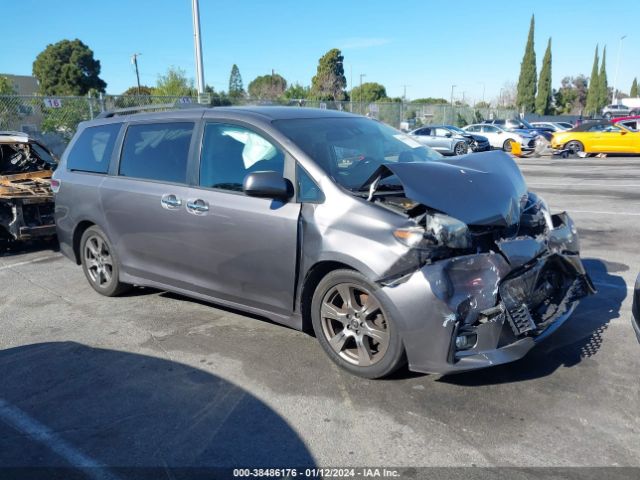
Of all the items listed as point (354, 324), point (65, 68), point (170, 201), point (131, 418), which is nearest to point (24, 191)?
point (170, 201)

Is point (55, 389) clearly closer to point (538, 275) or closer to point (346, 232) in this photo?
point (346, 232)

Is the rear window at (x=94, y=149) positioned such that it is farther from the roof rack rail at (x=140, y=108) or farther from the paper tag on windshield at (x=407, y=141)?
the paper tag on windshield at (x=407, y=141)

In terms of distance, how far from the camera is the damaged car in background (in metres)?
7.62

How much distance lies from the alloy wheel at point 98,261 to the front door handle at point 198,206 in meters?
1.55

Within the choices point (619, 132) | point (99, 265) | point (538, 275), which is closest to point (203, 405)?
point (538, 275)

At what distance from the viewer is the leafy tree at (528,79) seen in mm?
65181

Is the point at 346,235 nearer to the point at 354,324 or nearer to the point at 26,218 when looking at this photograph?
the point at 354,324

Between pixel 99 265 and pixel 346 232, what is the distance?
3301 mm

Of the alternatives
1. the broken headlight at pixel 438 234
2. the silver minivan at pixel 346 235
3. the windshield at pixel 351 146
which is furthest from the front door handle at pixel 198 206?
the broken headlight at pixel 438 234

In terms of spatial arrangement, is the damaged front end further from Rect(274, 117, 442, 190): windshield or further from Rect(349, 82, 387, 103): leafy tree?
Rect(349, 82, 387, 103): leafy tree

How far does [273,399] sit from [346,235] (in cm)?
118

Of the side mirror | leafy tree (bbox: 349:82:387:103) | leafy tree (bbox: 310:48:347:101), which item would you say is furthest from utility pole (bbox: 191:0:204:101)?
leafy tree (bbox: 349:82:387:103)

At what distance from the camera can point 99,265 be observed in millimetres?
5738

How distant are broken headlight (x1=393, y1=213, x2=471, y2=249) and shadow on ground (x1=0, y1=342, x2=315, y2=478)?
4.47 feet
